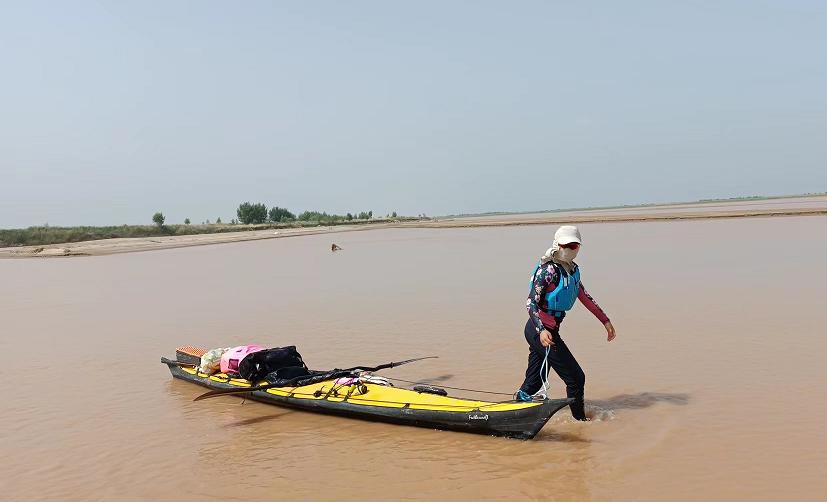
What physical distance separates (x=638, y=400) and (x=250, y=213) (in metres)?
92.1

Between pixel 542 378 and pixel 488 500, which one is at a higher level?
pixel 542 378

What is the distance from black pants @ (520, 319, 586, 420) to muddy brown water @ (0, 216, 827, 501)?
0.31m

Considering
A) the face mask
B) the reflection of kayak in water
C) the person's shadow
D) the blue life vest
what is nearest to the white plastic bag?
the reflection of kayak in water

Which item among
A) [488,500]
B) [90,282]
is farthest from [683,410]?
[90,282]

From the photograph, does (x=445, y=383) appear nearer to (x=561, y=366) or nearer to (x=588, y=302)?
(x=561, y=366)

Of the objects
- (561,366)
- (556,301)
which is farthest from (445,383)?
(556,301)

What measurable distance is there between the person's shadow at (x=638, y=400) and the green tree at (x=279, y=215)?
97330 mm

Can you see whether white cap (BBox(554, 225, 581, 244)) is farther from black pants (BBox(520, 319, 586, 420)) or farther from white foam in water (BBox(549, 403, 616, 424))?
white foam in water (BBox(549, 403, 616, 424))

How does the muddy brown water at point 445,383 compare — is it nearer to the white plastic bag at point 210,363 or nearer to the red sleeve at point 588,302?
the white plastic bag at point 210,363

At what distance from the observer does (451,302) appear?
1323 centimetres

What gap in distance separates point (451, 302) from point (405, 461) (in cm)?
800

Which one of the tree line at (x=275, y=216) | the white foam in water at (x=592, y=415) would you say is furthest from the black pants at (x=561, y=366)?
the tree line at (x=275, y=216)

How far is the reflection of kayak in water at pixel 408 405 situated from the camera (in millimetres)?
5531

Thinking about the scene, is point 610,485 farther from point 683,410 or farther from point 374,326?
point 374,326
